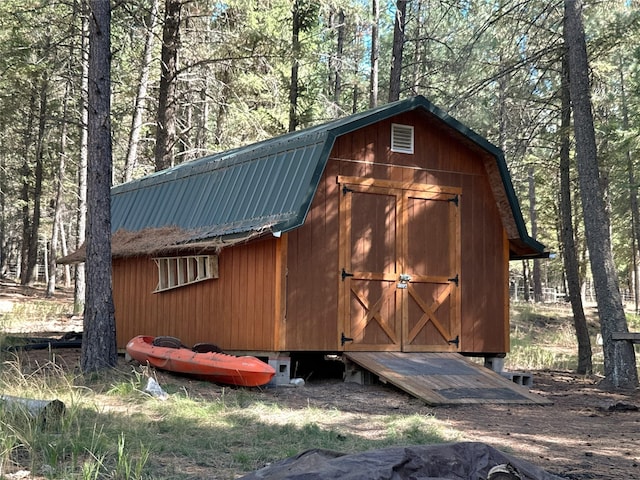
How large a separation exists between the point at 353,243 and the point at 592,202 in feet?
13.7

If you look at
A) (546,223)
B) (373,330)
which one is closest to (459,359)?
(373,330)

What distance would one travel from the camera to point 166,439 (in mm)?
6891

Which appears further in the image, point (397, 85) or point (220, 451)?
point (397, 85)

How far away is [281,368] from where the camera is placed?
433 inches

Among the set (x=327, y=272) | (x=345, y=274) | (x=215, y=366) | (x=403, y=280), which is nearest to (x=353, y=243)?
(x=345, y=274)

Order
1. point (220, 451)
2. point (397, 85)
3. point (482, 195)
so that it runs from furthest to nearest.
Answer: point (397, 85) < point (482, 195) < point (220, 451)

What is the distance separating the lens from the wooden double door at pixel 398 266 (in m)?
11.6

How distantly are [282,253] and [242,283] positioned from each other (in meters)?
1.03

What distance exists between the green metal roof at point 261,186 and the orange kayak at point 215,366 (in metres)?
1.73

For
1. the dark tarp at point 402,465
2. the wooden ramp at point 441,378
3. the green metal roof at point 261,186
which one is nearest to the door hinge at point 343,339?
the wooden ramp at point 441,378

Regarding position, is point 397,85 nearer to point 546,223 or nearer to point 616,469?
point 616,469

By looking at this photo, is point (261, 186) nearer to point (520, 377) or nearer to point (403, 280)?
point (403, 280)

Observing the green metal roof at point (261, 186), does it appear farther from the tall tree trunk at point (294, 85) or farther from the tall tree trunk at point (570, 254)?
the tall tree trunk at point (294, 85)

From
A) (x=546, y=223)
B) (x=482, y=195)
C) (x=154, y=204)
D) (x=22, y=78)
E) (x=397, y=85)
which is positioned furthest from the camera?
(x=546, y=223)
